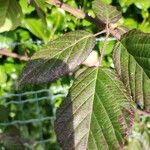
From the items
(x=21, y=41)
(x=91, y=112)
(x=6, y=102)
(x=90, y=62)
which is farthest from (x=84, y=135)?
(x=6, y=102)

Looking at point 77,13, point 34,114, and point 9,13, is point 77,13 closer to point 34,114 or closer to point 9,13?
point 9,13

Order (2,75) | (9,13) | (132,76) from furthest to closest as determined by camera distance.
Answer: (2,75) → (9,13) → (132,76)

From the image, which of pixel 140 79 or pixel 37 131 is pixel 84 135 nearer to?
pixel 140 79

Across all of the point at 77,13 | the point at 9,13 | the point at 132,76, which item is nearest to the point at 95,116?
the point at 132,76

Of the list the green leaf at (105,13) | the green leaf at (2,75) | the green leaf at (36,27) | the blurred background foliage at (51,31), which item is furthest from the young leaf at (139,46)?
the green leaf at (2,75)

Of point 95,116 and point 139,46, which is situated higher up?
point 139,46

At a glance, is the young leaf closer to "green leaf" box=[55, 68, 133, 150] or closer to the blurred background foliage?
"green leaf" box=[55, 68, 133, 150]

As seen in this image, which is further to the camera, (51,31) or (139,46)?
(51,31)
